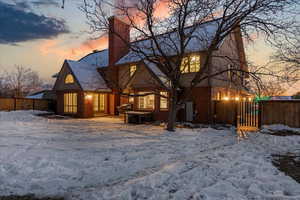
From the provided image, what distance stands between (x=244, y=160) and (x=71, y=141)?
633 cm

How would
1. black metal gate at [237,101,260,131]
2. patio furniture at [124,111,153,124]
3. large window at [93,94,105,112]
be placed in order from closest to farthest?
black metal gate at [237,101,260,131]
patio furniture at [124,111,153,124]
large window at [93,94,105,112]

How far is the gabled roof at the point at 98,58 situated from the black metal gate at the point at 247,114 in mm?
15080

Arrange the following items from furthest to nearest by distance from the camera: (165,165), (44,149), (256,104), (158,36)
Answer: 1. (256,104)
2. (158,36)
3. (44,149)
4. (165,165)

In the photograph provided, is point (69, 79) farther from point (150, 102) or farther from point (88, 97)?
point (150, 102)

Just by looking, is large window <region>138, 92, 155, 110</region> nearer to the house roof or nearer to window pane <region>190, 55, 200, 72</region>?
window pane <region>190, 55, 200, 72</region>

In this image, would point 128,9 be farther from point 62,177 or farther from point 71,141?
point 62,177

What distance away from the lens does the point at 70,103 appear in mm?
19016

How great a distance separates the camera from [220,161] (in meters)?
5.00

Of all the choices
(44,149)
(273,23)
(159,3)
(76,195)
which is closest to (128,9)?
(159,3)

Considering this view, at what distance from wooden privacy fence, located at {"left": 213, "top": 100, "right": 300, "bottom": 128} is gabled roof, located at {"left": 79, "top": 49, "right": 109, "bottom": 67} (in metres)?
14.0

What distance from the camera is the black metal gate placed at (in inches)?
467

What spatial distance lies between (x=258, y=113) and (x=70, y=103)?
17101 mm

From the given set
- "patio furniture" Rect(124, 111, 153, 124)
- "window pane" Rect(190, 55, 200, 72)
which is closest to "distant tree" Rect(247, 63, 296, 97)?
"window pane" Rect(190, 55, 200, 72)

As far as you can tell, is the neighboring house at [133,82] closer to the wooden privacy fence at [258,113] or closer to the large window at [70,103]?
the large window at [70,103]
